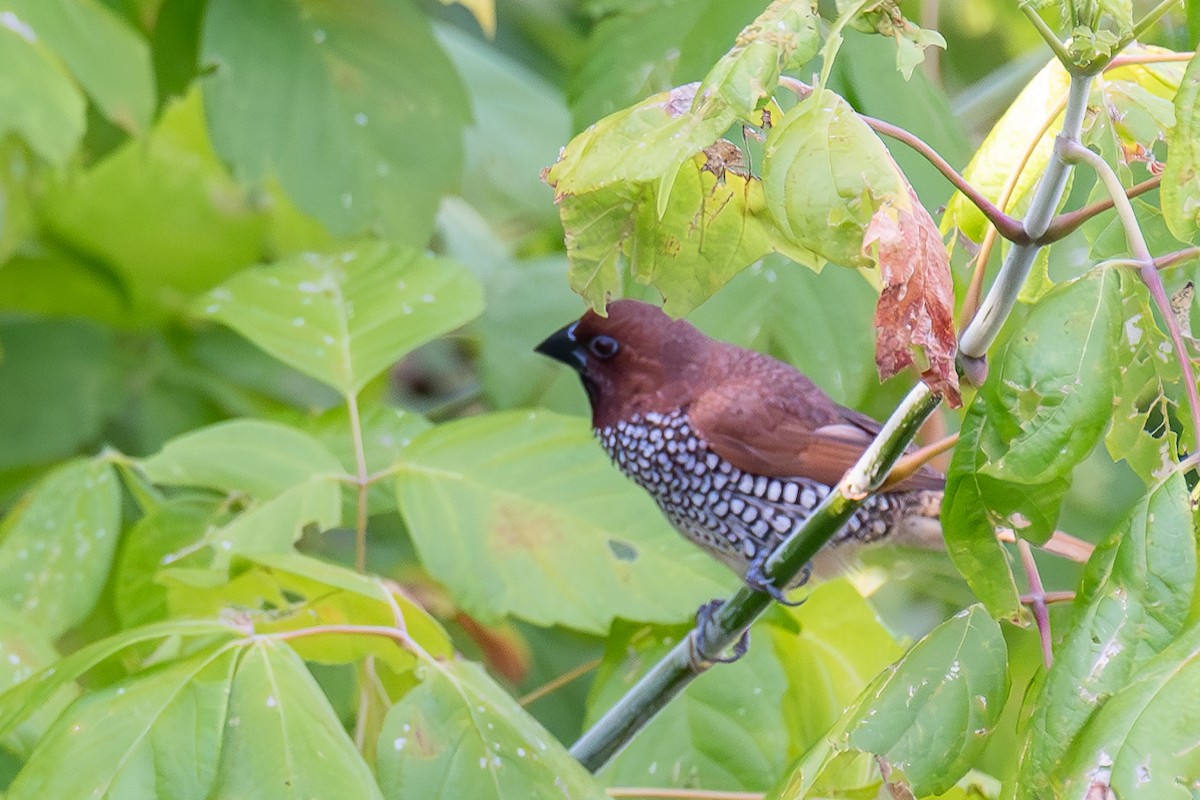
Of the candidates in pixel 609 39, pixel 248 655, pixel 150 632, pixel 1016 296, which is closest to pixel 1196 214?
pixel 1016 296

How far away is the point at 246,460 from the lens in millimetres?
2217

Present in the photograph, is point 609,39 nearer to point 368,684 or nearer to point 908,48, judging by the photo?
point 368,684

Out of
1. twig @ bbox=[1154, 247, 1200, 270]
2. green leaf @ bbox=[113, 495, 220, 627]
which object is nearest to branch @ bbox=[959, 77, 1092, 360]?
twig @ bbox=[1154, 247, 1200, 270]

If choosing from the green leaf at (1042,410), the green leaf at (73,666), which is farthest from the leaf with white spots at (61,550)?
the green leaf at (1042,410)

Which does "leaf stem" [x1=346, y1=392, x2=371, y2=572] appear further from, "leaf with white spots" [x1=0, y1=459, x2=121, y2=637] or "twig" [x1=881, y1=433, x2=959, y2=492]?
"twig" [x1=881, y1=433, x2=959, y2=492]

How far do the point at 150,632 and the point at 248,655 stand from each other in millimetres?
142

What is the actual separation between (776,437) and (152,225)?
6.02 ft

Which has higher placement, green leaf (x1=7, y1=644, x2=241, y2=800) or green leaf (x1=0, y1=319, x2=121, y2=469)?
green leaf (x1=7, y1=644, x2=241, y2=800)

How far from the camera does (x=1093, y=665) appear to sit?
111 centimetres

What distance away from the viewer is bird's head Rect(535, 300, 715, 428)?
3113mm

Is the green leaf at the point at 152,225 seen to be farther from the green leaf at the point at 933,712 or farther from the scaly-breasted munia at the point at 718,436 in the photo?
the green leaf at the point at 933,712

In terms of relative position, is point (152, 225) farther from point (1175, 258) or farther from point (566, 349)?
point (1175, 258)

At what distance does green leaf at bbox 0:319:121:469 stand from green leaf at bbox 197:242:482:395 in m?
1.15

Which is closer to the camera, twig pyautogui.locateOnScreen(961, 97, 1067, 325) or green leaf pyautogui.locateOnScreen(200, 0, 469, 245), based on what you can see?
twig pyautogui.locateOnScreen(961, 97, 1067, 325)
